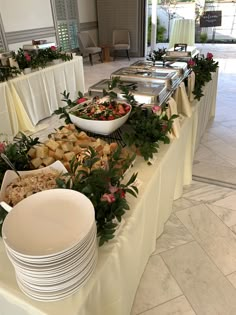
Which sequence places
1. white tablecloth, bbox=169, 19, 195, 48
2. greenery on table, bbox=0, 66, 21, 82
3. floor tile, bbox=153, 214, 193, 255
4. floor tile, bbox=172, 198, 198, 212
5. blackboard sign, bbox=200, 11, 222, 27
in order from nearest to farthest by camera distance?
floor tile, bbox=153, 214, 193, 255 → floor tile, bbox=172, 198, 198, 212 → greenery on table, bbox=0, 66, 21, 82 → white tablecloth, bbox=169, 19, 195, 48 → blackboard sign, bbox=200, 11, 222, 27

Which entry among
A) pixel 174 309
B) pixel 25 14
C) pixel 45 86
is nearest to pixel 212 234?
pixel 174 309

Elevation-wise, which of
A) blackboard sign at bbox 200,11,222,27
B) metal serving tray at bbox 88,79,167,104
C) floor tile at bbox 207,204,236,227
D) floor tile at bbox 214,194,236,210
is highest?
blackboard sign at bbox 200,11,222,27

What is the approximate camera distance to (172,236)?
4.95 ft

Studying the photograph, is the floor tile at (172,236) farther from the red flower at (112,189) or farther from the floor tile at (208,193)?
the red flower at (112,189)

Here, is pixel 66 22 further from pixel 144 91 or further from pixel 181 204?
pixel 181 204

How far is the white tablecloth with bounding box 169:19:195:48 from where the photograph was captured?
18.4 ft

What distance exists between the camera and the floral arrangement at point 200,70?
177cm

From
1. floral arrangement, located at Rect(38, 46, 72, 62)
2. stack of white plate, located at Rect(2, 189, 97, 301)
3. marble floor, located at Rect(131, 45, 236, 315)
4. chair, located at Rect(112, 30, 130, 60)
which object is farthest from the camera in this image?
chair, located at Rect(112, 30, 130, 60)

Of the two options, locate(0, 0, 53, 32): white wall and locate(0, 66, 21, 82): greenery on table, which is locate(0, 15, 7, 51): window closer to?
locate(0, 0, 53, 32): white wall

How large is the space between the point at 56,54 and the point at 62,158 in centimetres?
272

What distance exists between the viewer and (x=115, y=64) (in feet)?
19.9

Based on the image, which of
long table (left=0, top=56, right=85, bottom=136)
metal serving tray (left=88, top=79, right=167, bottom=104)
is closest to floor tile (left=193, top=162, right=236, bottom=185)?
metal serving tray (left=88, top=79, right=167, bottom=104)

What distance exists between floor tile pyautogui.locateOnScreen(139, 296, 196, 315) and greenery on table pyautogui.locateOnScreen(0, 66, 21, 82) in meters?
2.32

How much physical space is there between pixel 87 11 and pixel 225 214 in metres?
6.05
